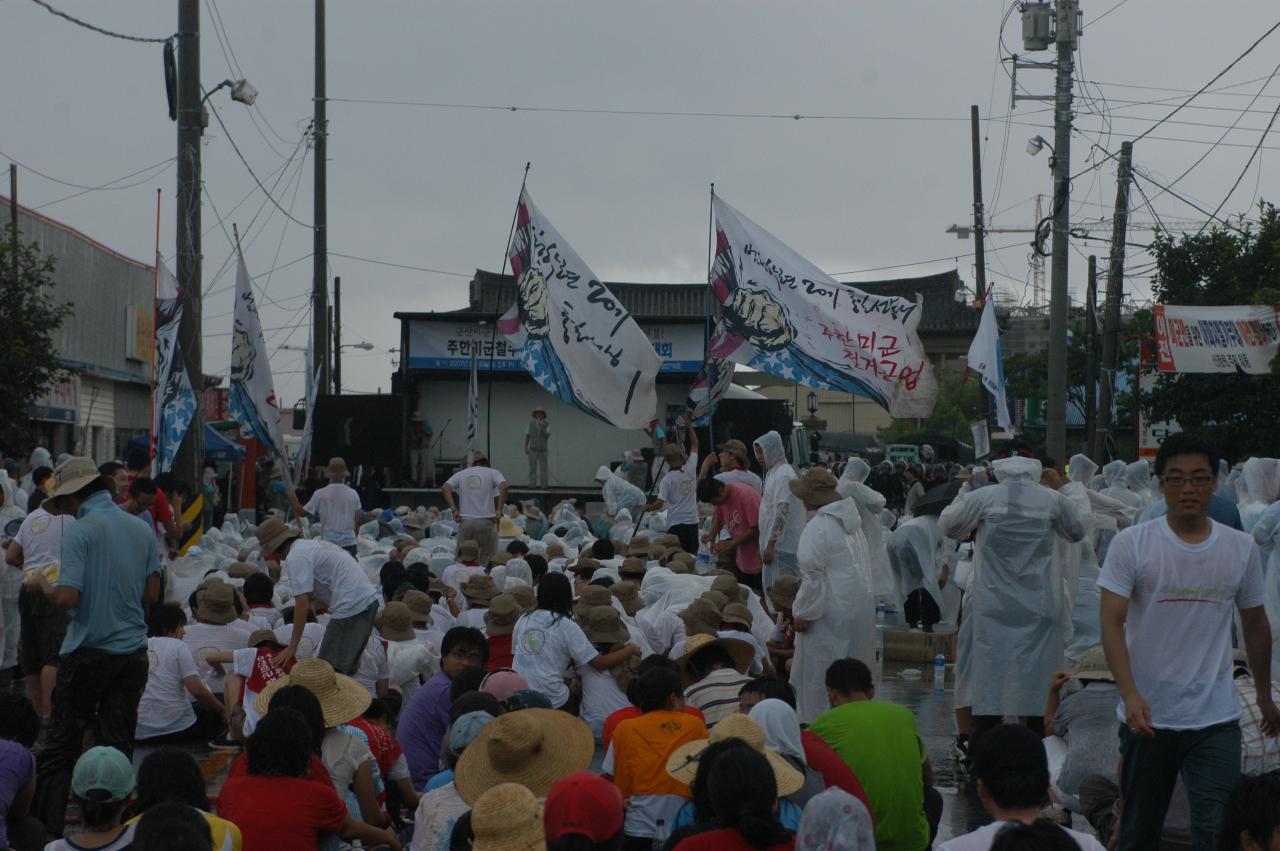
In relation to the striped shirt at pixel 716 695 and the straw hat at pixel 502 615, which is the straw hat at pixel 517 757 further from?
the straw hat at pixel 502 615

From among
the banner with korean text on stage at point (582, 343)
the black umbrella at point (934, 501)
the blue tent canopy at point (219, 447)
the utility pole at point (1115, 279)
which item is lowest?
the black umbrella at point (934, 501)

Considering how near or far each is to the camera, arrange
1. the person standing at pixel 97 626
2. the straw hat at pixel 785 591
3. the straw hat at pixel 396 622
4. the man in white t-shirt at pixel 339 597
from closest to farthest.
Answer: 1. the person standing at pixel 97 626
2. the man in white t-shirt at pixel 339 597
3. the straw hat at pixel 396 622
4. the straw hat at pixel 785 591

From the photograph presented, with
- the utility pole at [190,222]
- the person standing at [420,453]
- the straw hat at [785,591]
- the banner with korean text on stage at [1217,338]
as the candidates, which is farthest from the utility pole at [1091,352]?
the straw hat at [785,591]

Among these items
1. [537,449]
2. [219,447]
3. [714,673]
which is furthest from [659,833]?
[537,449]

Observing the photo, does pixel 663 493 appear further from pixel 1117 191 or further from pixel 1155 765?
pixel 1117 191

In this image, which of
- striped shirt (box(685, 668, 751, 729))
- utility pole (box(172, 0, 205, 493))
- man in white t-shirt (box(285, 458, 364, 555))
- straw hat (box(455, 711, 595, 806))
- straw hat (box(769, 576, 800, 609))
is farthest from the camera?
man in white t-shirt (box(285, 458, 364, 555))

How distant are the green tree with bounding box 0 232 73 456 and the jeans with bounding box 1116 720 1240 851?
2281 cm

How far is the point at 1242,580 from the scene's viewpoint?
5055 mm

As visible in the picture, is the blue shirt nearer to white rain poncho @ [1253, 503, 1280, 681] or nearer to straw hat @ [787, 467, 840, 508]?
straw hat @ [787, 467, 840, 508]

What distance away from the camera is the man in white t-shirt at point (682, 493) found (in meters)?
15.6

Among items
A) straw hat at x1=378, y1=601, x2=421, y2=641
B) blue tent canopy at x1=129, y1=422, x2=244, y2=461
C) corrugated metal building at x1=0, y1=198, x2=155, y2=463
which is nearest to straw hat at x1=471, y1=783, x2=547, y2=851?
straw hat at x1=378, y1=601, x2=421, y2=641

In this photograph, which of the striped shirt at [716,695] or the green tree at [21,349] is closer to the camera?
the striped shirt at [716,695]

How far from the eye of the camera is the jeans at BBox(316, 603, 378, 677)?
8508 mm

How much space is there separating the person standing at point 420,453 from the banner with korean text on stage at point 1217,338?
49.4 feet
